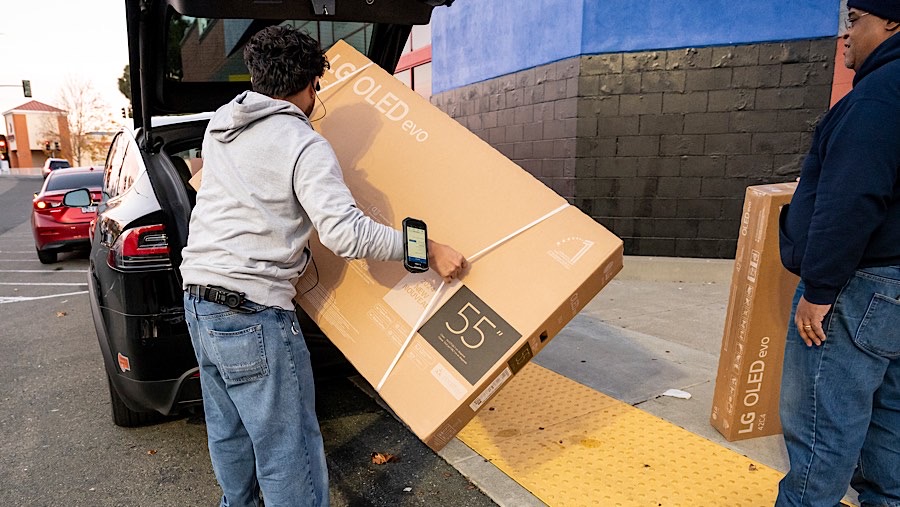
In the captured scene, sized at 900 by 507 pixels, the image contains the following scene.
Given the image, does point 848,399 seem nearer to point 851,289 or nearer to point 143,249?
point 851,289

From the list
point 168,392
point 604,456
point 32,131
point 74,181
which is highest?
point 168,392

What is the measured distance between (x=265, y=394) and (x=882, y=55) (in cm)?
216

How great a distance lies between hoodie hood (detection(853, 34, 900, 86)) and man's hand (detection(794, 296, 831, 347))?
2.43 feet

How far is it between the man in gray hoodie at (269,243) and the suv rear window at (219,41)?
3.87 ft

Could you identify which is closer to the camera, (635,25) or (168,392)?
(168,392)

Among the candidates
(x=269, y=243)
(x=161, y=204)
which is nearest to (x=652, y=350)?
(x=269, y=243)

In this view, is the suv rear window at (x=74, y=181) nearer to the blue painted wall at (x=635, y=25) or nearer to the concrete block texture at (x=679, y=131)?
the blue painted wall at (x=635, y=25)

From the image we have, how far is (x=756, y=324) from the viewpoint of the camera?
272 centimetres

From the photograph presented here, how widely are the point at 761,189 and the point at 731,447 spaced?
1.27 m

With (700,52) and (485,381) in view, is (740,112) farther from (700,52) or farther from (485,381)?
(485,381)

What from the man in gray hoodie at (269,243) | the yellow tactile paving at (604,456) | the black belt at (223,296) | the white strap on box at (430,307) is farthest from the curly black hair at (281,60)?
the yellow tactile paving at (604,456)

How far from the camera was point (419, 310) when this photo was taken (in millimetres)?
1995

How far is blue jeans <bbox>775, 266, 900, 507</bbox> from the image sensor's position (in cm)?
184

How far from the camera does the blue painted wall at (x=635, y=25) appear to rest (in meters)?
5.98
